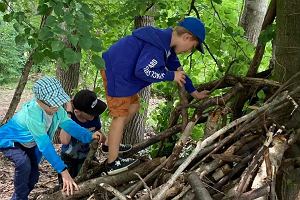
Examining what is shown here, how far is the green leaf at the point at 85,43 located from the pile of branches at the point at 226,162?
756mm

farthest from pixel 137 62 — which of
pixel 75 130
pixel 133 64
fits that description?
pixel 75 130

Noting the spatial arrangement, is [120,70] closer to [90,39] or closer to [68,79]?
[90,39]

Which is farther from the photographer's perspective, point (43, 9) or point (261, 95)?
point (261, 95)

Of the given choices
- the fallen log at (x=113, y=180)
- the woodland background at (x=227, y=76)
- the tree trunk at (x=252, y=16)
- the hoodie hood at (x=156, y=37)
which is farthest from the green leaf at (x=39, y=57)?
the tree trunk at (x=252, y=16)

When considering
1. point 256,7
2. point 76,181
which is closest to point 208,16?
point 256,7

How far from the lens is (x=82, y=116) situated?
3.73 meters

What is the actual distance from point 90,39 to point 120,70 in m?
0.96

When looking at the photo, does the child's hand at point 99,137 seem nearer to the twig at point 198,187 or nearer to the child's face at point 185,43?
the child's face at point 185,43

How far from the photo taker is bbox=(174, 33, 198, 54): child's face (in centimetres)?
326

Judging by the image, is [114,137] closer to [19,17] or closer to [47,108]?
[47,108]

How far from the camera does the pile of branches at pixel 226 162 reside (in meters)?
2.11

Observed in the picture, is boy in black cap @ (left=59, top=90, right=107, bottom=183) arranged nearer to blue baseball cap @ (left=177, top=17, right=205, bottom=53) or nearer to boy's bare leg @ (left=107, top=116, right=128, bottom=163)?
boy's bare leg @ (left=107, top=116, right=128, bottom=163)

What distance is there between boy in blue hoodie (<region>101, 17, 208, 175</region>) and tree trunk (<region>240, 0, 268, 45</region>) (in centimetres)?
309

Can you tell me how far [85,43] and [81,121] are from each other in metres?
1.67
